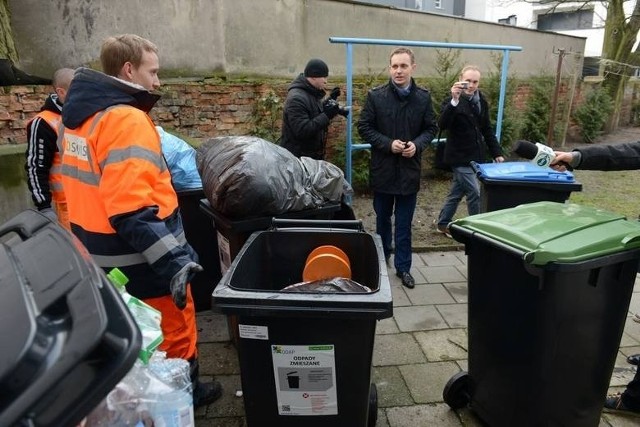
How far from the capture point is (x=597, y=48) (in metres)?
25.6

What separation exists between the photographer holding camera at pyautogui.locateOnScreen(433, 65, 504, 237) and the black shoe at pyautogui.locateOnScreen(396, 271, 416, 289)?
1.32 m

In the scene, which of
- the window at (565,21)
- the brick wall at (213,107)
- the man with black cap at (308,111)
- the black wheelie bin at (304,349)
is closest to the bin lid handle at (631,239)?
the black wheelie bin at (304,349)

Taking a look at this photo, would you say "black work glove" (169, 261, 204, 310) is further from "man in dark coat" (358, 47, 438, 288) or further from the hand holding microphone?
"man in dark coat" (358, 47, 438, 288)

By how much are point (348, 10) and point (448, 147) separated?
3624mm

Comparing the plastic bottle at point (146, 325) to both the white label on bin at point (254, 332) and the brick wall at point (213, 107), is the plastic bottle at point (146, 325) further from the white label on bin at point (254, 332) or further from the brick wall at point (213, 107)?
the brick wall at point (213, 107)

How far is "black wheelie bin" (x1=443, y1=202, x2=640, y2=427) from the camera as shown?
1766 millimetres

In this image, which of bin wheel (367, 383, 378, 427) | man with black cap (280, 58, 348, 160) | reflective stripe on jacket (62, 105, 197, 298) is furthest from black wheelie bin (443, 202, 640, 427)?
man with black cap (280, 58, 348, 160)

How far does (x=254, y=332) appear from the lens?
1707 millimetres

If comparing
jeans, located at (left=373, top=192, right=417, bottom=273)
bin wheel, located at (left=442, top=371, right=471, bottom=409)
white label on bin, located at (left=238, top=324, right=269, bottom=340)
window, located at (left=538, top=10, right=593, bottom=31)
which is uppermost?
window, located at (left=538, top=10, right=593, bottom=31)

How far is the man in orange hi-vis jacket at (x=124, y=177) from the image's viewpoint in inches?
71.1

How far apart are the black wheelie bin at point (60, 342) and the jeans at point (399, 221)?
3.16m

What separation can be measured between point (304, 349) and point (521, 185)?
7.34 feet

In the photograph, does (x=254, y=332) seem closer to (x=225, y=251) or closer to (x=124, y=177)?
(x=124, y=177)

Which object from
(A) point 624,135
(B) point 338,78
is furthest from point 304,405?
(A) point 624,135
